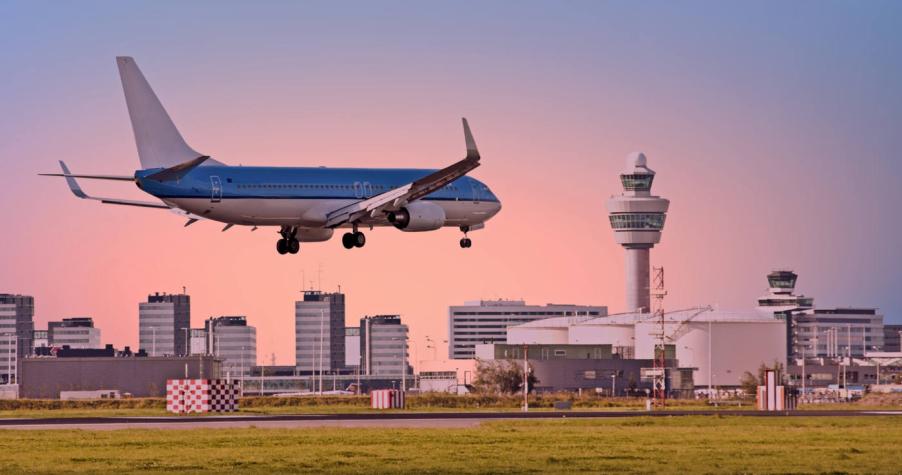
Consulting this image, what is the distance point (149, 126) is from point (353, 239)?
1436 centimetres

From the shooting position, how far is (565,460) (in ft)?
181

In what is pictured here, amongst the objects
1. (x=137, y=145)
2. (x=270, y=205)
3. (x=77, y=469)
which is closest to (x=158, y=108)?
(x=137, y=145)

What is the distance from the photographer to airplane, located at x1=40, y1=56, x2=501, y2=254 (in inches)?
3740

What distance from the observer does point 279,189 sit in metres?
97.5

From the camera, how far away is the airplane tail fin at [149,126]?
9650 cm

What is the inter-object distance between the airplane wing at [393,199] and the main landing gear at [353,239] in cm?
139

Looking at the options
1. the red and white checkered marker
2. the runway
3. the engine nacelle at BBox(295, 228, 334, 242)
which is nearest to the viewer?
the runway

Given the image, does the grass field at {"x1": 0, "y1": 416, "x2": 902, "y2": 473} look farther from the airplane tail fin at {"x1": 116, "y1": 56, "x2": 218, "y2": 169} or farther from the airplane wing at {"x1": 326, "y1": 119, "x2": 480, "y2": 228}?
→ the airplane tail fin at {"x1": 116, "y1": 56, "x2": 218, "y2": 169}

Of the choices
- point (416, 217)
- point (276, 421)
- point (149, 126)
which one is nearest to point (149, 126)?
point (149, 126)

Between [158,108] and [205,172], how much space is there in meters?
5.41

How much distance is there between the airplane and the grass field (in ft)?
75.2

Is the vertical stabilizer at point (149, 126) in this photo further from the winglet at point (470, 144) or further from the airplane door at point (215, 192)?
the winglet at point (470, 144)

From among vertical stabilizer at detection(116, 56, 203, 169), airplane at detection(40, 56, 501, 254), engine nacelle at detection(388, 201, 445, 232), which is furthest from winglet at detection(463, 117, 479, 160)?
vertical stabilizer at detection(116, 56, 203, 169)

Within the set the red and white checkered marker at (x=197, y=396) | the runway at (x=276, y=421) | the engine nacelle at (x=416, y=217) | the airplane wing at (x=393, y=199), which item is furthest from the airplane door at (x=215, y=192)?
the runway at (x=276, y=421)
